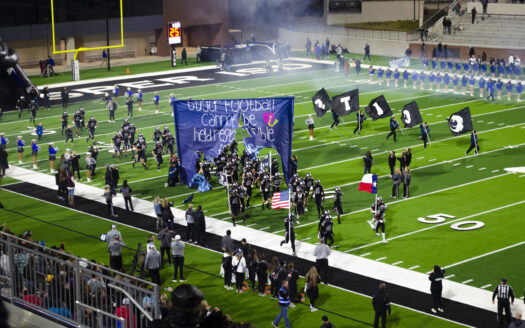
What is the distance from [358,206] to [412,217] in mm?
1945

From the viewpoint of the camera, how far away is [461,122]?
3366cm

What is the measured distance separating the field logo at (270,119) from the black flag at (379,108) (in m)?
10.5

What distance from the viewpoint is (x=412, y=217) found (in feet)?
83.3

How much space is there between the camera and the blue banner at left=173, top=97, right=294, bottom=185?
26922 mm

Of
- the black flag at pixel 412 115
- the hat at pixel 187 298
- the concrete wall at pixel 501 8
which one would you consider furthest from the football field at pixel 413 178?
the concrete wall at pixel 501 8

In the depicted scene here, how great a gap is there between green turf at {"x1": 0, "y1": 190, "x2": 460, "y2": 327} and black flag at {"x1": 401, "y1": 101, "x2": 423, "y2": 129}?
14469mm

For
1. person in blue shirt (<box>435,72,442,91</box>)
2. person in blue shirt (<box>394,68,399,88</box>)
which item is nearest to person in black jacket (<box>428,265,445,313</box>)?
person in blue shirt (<box>435,72,442,91</box>)

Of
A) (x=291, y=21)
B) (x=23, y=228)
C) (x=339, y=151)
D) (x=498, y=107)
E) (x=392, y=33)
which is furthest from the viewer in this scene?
(x=291, y=21)

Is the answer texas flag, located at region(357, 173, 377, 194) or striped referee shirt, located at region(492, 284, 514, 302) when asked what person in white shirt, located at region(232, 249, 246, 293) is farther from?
texas flag, located at region(357, 173, 377, 194)

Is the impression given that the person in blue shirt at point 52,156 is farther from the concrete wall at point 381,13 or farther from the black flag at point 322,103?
the concrete wall at point 381,13

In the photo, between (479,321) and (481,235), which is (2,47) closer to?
(479,321)

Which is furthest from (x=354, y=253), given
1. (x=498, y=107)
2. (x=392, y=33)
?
(x=392, y=33)

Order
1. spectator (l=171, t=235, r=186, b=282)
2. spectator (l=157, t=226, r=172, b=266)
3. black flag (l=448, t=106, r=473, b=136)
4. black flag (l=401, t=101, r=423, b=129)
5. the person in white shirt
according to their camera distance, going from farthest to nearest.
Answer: black flag (l=401, t=101, r=423, b=129)
black flag (l=448, t=106, r=473, b=136)
spectator (l=157, t=226, r=172, b=266)
spectator (l=171, t=235, r=186, b=282)
the person in white shirt

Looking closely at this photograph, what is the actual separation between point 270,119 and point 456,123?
1011cm
